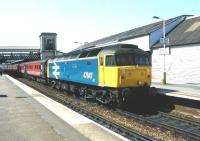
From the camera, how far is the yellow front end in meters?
18.0

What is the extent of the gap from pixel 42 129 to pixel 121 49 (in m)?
7.37

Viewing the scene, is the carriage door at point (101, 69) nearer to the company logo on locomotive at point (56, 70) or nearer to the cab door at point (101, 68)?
the cab door at point (101, 68)

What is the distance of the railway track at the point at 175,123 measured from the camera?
44.3ft

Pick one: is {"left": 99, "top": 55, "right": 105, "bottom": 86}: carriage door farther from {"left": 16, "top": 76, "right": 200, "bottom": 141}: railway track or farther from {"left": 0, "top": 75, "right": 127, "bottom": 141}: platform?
{"left": 0, "top": 75, "right": 127, "bottom": 141}: platform

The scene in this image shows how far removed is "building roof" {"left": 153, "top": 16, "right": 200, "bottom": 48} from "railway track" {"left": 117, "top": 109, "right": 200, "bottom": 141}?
644 inches

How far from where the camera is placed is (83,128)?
1337cm

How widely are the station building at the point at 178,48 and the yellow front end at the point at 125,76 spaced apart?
14643mm

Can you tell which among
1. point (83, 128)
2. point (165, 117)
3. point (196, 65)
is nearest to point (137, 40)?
point (196, 65)

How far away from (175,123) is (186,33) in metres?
21.9

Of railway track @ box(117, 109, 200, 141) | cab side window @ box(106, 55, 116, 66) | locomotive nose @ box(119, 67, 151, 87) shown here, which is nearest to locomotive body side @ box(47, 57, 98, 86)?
cab side window @ box(106, 55, 116, 66)

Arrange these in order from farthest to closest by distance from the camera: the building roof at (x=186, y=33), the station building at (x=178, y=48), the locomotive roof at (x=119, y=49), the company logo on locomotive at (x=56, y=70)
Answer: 1. the building roof at (x=186, y=33)
2. the station building at (x=178, y=48)
3. the company logo on locomotive at (x=56, y=70)
4. the locomotive roof at (x=119, y=49)

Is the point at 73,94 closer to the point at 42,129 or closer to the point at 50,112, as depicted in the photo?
the point at 50,112

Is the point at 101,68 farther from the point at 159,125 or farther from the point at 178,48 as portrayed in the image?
the point at 178,48

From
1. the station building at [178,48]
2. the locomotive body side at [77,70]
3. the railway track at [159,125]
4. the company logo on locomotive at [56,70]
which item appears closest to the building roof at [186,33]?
the station building at [178,48]
